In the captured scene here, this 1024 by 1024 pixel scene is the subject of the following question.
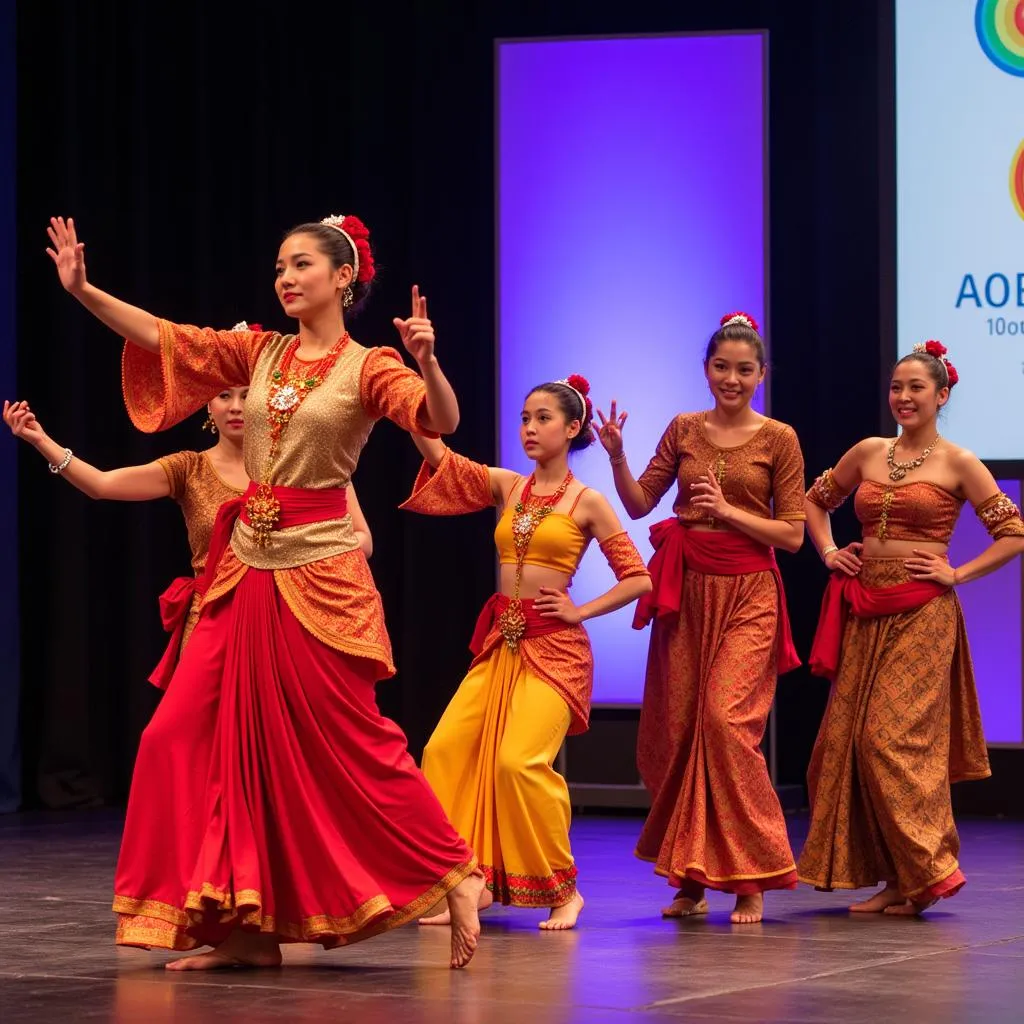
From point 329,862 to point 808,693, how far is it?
4045 millimetres

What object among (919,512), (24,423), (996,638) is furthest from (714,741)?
(996,638)

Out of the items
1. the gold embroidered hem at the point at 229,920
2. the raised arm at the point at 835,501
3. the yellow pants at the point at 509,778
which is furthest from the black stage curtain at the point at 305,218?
the gold embroidered hem at the point at 229,920

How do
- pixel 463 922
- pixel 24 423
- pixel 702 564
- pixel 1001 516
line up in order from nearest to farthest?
pixel 463 922 → pixel 24 423 → pixel 702 564 → pixel 1001 516

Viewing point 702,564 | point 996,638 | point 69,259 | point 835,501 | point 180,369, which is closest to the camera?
point 69,259

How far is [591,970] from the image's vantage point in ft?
12.2

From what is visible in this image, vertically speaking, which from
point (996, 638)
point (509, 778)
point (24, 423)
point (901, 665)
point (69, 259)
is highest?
point (69, 259)

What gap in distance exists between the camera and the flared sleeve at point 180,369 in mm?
3854

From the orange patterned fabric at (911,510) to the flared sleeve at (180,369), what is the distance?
1679mm

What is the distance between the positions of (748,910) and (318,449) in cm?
158

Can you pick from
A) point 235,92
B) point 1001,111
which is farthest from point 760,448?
point 235,92

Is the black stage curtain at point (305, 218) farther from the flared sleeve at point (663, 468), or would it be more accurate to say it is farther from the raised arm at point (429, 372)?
the raised arm at point (429, 372)

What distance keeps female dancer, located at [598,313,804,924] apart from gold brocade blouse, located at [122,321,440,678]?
3.55ft

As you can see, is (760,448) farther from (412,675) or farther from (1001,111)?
(412,675)

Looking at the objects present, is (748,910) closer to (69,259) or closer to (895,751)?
(895,751)
